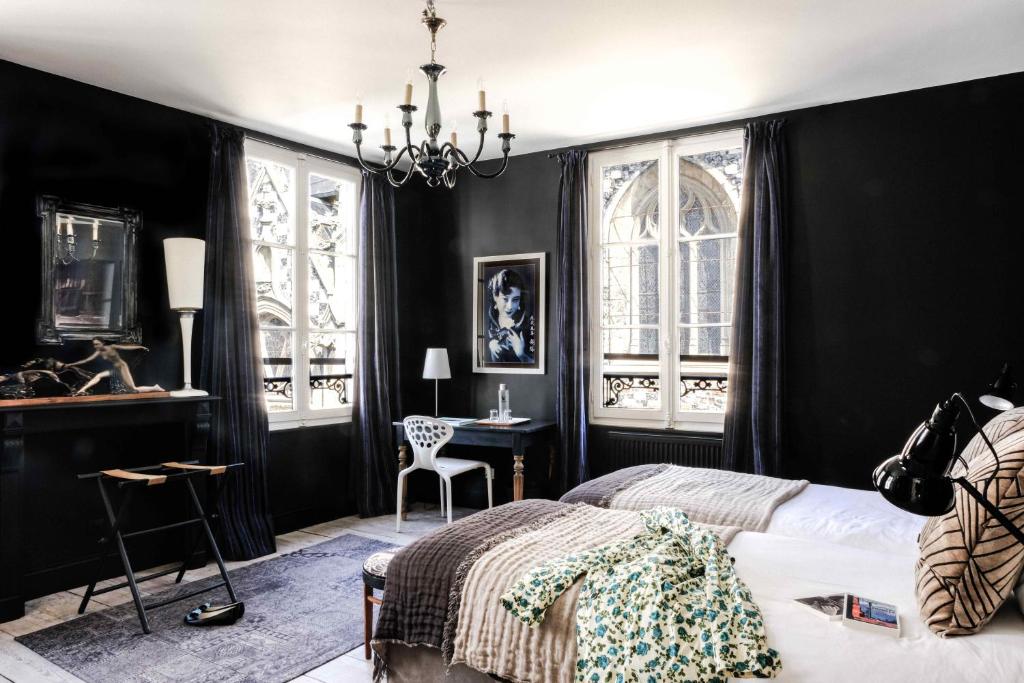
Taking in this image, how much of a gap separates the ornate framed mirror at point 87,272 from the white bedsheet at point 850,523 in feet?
12.3

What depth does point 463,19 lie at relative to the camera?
3.12 m

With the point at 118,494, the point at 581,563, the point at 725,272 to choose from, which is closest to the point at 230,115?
the point at 118,494

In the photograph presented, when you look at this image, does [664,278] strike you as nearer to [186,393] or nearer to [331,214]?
[331,214]

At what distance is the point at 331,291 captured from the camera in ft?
17.4

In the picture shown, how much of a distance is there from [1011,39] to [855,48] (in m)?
0.74

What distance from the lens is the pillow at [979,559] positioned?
5.41ft

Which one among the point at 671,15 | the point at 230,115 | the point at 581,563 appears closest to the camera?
the point at 581,563

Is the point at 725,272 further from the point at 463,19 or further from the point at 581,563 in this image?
the point at 581,563

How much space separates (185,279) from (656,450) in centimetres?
334

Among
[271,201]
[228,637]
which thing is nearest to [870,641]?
[228,637]

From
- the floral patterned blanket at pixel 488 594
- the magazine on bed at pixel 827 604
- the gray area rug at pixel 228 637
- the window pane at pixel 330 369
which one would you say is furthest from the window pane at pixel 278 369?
the magazine on bed at pixel 827 604

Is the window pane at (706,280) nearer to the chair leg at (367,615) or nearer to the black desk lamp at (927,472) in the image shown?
the chair leg at (367,615)

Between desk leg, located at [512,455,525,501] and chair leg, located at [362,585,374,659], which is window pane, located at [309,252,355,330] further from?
chair leg, located at [362,585,374,659]

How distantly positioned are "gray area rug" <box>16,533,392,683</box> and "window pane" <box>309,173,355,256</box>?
100 inches
